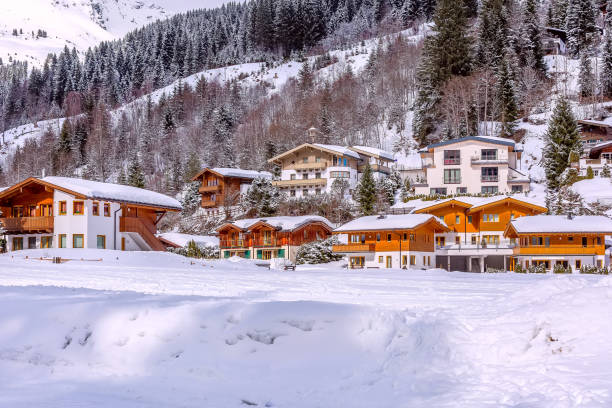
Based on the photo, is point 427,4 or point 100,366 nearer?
point 100,366

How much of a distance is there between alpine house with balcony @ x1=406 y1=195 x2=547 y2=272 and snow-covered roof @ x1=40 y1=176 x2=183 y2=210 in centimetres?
2443

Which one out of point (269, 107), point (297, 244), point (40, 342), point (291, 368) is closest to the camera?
point (291, 368)

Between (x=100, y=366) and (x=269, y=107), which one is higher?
(x=269, y=107)

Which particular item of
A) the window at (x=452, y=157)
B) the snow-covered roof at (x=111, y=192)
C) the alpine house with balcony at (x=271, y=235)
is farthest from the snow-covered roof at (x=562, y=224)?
the snow-covered roof at (x=111, y=192)

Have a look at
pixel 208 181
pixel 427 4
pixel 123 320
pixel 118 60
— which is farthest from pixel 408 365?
pixel 118 60

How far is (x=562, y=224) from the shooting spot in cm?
4484

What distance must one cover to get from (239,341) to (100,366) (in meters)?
2.69

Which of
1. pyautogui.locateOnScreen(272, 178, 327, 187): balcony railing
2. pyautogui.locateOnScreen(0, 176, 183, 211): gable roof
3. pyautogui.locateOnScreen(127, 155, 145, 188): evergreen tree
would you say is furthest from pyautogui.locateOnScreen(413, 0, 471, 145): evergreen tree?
pyautogui.locateOnScreen(0, 176, 183, 211): gable roof

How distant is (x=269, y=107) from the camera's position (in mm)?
115188

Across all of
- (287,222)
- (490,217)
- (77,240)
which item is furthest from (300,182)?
(77,240)

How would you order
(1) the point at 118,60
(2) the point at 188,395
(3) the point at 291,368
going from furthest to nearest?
(1) the point at 118,60 → (3) the point at 291,368 → (2) the point at 188,395

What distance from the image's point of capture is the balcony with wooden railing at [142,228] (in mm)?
45688

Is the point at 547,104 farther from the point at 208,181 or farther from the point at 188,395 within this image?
the point at 188,395

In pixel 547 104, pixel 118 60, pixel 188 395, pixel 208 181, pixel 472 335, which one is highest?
pixel 118 60
